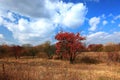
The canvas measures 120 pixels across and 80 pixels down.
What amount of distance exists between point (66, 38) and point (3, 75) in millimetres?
33400

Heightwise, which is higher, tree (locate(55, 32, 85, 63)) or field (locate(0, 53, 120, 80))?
tree (locate(55, 32, 85, 63))

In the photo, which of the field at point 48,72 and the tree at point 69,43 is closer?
the field at point 48,72

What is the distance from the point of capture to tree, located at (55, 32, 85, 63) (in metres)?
42.9

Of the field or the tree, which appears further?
the tree

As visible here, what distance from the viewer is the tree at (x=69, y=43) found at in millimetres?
42938

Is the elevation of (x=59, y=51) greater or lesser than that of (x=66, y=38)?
lesser

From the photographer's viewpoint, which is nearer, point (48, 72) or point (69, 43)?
point (48, 72)

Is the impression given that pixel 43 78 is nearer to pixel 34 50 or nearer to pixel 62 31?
pixel 62 31

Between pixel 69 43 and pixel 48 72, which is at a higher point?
pixel 69 43

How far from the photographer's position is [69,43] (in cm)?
4334

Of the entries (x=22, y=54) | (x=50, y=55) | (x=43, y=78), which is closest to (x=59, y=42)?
(x=50, y=55)

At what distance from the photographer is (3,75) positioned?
1077 cm

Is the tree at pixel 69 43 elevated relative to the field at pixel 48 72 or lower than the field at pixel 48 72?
elevated

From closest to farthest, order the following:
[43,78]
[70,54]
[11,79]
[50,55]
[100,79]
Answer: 1. [11,79]
2. [43,78]
3. [100,79]
4. [70,54]
5. [50,55]
